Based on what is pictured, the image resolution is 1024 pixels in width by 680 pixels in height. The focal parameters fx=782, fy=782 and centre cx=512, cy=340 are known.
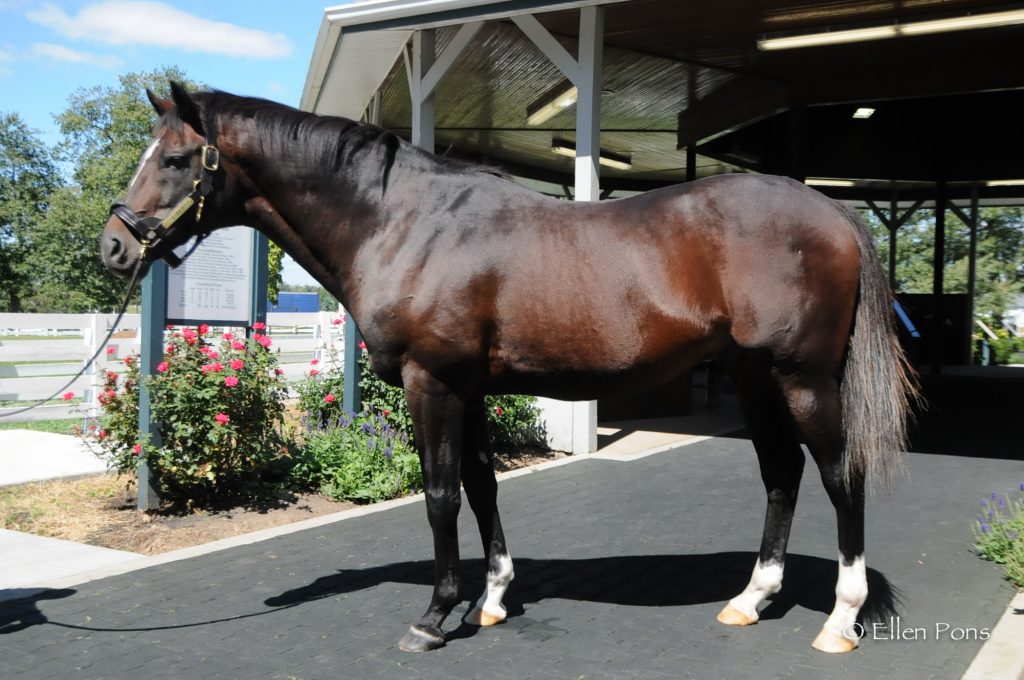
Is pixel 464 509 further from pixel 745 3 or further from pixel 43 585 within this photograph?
pixel 745 3

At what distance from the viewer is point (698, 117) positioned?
13.4 metres

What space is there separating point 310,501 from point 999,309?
108 feet

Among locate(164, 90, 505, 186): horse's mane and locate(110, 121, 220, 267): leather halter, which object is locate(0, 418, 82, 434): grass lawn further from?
locate(164, 90, 505, 186): horse's mane

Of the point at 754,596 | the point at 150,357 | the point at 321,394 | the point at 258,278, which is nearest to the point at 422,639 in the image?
the point at 754,596

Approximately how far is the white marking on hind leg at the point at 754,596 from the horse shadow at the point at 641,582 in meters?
0.14

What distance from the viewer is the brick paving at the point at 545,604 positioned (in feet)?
10.5

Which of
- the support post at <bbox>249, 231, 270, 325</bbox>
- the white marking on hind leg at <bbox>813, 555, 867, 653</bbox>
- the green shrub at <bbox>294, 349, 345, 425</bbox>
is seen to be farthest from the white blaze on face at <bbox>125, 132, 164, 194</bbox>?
the green shrub at <bbox>294, 349, 345, 425</bbox>

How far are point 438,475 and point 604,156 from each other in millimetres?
15060

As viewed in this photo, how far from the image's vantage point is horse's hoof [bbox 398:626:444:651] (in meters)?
3.33

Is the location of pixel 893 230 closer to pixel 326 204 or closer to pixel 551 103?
pixel 551 103

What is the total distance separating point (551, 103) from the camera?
Result: 40.8 ft

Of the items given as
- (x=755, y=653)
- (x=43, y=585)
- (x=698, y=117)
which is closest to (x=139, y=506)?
(x=43, y=585)

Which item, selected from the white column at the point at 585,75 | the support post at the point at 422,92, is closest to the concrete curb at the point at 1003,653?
the white column at the point at 585,75

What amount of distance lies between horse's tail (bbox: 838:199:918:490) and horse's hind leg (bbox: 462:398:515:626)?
1.58m
